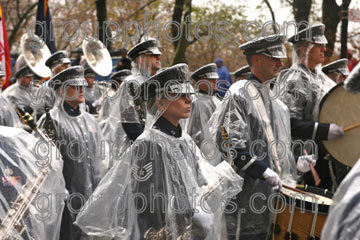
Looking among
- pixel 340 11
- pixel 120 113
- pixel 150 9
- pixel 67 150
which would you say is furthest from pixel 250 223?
pixel 150 9

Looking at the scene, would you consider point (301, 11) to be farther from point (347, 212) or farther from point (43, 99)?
point (347, 212)

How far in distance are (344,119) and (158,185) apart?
184cm

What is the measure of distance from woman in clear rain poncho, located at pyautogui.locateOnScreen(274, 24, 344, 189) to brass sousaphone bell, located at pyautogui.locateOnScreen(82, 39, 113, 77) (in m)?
3.61

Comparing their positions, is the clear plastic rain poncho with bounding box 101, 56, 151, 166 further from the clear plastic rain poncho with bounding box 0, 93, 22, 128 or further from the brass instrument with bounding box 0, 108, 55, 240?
the brass instrument with bounding box 0, 108, 55, 240

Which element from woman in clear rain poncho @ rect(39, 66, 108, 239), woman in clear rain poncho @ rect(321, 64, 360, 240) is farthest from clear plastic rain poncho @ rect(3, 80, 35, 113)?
woman in clear rain poncho @ rect(321, 64, 360, 240)

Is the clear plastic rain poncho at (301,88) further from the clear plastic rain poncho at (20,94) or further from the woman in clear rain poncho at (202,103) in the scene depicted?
the clear plastic rain poncho at (20,94)

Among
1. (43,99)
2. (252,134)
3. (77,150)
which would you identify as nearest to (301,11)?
(252,134)

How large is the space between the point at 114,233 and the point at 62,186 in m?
0.63

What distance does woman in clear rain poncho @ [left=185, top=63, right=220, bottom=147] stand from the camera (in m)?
7.72

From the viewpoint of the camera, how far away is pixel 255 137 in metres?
4.74

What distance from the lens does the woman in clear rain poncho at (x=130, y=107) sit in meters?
6.46

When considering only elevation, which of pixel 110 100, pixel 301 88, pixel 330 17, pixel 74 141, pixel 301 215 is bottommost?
pixel 301 215

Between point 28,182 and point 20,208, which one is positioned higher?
point 28,182

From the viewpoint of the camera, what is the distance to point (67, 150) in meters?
5.71
